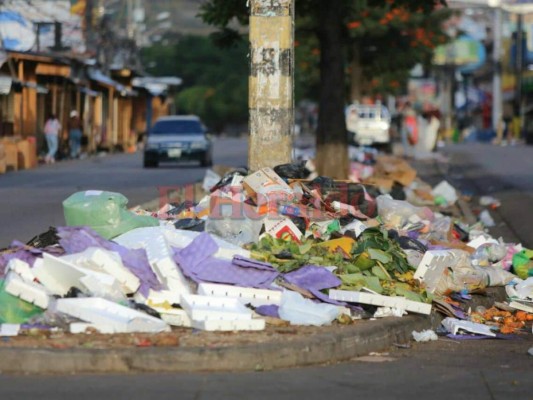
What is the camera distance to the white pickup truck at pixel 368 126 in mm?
57562

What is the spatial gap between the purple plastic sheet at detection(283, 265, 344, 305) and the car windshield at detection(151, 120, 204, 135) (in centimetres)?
3126

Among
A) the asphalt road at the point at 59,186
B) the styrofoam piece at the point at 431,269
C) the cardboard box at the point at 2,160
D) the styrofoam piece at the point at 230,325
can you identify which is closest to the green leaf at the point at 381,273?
the styrofoam piece at the point at 431,269

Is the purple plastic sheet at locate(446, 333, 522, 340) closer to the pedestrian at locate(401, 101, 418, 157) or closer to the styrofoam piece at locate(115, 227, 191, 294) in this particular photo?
the styrofoam piece at locate(115, 227, 191, 294)

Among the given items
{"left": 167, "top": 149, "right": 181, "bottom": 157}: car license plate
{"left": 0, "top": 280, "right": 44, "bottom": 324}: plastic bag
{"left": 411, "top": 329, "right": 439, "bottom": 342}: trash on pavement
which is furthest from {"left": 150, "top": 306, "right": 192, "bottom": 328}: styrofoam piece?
{"left": 167, "top": 149, "right": 181, "bottom": 157}: car license plate

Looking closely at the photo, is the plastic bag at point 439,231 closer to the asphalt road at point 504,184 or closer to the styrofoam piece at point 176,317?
the asphalt road at point 504,184

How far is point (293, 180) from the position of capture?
13.8 metres

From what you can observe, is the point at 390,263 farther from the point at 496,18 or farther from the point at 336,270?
the point at 496,18

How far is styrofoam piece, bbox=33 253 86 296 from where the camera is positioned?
30.0ft

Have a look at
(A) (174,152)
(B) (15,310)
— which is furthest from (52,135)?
(B) (15,310)

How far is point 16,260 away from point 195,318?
4.70 ft

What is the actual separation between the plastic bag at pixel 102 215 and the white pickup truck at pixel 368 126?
46108mm

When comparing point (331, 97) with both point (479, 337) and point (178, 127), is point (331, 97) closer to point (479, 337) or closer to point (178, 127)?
point (178, 127)

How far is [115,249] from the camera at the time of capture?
387 inches

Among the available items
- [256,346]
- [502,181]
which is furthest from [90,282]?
[502,181]
